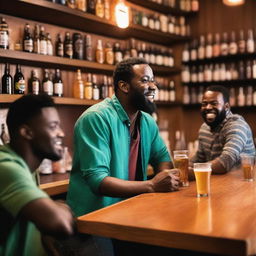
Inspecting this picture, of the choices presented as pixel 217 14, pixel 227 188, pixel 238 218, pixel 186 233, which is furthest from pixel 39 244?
pixel 217 14

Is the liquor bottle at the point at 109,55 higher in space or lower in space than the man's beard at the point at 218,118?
higher

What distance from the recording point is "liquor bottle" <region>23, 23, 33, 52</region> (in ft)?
10.1

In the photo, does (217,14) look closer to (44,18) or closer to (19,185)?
(44,18)

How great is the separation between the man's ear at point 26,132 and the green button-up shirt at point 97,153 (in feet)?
1.56

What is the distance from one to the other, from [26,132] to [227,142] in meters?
1.59

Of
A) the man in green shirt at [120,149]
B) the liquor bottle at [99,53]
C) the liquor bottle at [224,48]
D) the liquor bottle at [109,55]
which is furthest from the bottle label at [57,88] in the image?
the liquor bottle at [224,48]

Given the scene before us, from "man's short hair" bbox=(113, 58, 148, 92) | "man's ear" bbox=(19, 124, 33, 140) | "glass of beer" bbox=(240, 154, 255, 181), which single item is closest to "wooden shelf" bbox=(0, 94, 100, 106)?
"man's short hair" bbox=(113, 58, 148, 92)

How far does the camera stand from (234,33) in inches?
184

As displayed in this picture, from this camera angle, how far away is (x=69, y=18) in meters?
3.35

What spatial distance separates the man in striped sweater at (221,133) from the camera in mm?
2481

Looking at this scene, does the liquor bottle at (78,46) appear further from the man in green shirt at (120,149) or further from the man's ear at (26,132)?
the man's ear at (26,132)

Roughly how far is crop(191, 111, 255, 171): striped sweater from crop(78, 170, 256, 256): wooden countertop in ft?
2.60

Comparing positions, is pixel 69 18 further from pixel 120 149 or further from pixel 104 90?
pixel 120 149

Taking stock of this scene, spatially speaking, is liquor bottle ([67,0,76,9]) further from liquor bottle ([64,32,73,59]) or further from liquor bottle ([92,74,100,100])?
liquor bottle ([92,74,100,100])
